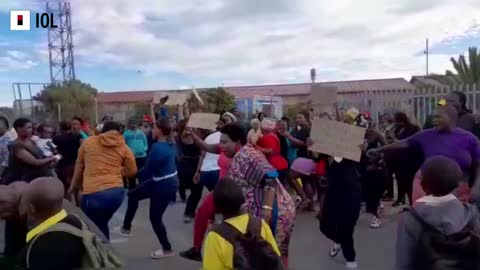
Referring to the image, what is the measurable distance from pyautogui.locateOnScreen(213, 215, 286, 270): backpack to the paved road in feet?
12.6

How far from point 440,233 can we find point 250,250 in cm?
82

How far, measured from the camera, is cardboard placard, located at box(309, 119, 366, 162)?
5.30 m

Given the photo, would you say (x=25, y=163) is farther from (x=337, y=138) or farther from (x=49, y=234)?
(x=49, y=234)

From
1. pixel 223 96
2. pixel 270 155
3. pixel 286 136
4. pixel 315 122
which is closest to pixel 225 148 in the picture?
pixel 315 122

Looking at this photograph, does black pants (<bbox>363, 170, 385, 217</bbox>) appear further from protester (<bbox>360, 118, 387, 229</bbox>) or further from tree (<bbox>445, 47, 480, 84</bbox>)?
tree (<bbox>445, 47, 480, 84</bbox>)

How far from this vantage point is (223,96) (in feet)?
109

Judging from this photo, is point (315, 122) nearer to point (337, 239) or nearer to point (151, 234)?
point (337, 239)

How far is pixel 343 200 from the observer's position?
251 inches

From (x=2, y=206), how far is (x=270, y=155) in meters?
5.46

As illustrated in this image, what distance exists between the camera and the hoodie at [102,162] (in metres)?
6.26

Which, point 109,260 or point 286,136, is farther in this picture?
Result: point 286,136

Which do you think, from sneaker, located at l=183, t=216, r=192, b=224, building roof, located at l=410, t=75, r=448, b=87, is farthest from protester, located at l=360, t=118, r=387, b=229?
building roof, located at l=410, t=75, r=448, b=87

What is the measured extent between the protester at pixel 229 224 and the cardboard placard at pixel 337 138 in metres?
2.28

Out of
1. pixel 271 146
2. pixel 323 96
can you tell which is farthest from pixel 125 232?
pixel 323 96
